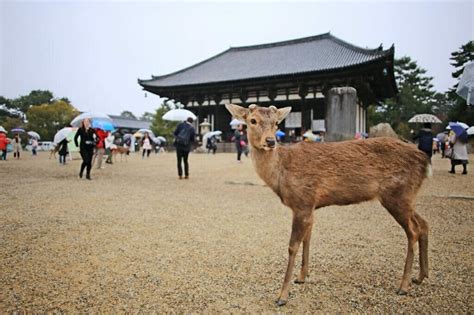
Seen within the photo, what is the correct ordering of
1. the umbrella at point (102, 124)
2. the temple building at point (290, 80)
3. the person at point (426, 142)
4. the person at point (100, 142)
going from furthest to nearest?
the temple building at point (290, 80) → the umbrella at point (102, 124) → the person at point (100, 142) → the person at point (426, 142)

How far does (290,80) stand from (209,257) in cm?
2181

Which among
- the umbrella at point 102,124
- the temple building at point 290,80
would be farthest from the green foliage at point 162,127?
the umbrella at point 102,124

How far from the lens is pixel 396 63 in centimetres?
3809

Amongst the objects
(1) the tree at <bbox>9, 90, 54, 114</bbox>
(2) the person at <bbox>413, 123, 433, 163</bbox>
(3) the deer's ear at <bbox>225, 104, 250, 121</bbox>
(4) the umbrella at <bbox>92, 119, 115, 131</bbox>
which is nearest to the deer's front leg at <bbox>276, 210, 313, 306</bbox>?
(3) the deer's ear at <bbox>225, 104, 250, 121</bbox>

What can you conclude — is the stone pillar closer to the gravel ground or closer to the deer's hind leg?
the gravel ground

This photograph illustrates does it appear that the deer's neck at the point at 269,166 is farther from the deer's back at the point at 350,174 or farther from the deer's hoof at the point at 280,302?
the deer's hoof at the point at 280,302

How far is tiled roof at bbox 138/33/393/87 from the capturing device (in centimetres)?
2290

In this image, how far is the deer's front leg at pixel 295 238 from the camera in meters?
2.51

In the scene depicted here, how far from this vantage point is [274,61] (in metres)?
28.5

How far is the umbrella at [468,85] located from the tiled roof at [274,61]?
15.5 m

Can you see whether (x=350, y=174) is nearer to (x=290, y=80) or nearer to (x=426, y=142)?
(x=426, y=142)

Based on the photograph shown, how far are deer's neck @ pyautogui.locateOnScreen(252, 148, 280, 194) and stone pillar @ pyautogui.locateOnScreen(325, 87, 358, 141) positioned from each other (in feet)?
22.0

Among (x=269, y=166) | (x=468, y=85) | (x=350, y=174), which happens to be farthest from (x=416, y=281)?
(x=468, y=85)

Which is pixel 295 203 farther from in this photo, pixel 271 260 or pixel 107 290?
pixel 107 290
